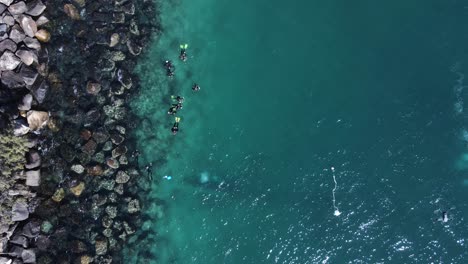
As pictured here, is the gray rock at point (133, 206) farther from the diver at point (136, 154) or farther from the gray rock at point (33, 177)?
Answer: the gray rock at point (33, 177)

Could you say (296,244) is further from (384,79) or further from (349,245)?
(384,79)

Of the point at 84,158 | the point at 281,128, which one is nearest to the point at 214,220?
the point at 281,128

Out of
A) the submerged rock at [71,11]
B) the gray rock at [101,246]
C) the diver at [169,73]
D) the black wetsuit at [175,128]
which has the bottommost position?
the gray rock at [101,246]

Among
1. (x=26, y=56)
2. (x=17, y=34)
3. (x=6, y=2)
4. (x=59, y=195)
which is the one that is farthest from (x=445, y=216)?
(x=6, y=2)

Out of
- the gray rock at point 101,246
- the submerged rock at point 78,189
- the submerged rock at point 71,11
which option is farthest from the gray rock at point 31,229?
the submerged rock at point 71,11

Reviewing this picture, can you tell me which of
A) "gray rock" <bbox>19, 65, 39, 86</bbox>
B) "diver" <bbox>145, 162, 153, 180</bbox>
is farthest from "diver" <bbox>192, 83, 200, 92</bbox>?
"gray rock" <bbox>19, 65, 39, 86</bbox>

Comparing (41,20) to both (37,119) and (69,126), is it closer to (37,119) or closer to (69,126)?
(37,119)
